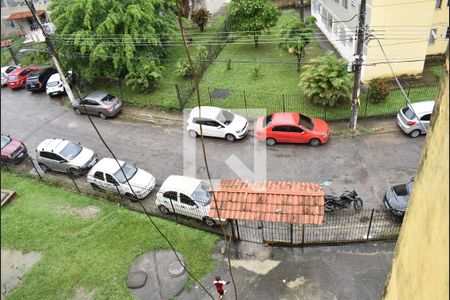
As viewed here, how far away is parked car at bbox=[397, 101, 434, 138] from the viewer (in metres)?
16.2

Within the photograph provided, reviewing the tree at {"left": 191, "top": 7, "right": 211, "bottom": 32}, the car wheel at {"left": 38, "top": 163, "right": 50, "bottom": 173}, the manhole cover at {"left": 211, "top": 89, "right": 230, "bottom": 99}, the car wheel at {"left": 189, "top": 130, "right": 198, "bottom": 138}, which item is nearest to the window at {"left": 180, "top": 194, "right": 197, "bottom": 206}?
the car wheel at {"left": 189, "top": 130, "right": 198, "bottom": 138}

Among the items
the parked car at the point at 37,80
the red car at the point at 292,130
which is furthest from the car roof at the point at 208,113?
the parked car at the point at 37,80

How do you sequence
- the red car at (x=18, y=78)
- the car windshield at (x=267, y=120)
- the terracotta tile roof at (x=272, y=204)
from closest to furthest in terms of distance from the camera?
the terracotta tile roof at (x=272, y=204) < the car windshield at (x=267, y=120) < the red car at (x=18, y=78)

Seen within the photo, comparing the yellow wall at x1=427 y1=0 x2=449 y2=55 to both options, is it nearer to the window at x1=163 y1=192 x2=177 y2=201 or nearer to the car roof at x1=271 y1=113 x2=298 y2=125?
the car roof at x1=271 y1=113 x2=298 y2=125

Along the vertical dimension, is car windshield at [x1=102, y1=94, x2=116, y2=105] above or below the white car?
above

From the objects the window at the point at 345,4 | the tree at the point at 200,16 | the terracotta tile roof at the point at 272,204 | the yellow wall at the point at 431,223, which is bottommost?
the terracotta tile roof at the point at 272,204

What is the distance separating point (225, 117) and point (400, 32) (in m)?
9.34

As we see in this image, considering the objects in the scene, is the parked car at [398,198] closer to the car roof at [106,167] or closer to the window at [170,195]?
the window at [170,195]

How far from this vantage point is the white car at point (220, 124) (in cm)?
1753

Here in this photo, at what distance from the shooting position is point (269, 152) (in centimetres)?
1705

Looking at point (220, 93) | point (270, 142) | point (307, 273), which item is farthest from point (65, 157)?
point (307, 273)

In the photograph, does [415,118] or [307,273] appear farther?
[415,118]

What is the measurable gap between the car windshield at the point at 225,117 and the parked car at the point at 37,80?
12.6m

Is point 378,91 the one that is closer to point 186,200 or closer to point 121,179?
point 186,200
